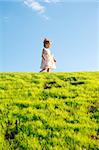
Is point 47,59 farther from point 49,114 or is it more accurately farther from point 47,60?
point 49,114

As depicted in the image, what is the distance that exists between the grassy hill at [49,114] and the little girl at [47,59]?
5.90 m

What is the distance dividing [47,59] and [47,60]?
2.4 inches

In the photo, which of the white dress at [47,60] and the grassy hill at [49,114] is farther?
the white dress at [47,60]

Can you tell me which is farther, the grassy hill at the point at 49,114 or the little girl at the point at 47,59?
the little girl at the point at 47,59

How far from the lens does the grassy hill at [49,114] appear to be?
37.0 feet

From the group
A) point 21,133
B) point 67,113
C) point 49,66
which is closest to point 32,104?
point 67,113

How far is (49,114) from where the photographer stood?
1308cm

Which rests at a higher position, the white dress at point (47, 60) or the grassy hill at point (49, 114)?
the white dress at point (47, 60)

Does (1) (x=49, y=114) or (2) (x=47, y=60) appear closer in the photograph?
(1) (x=49, y=114)

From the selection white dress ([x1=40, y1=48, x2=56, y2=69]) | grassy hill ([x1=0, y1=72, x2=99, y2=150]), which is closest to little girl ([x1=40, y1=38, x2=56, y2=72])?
white dress ([x1=40, y1=48, x2=56, y2=69])

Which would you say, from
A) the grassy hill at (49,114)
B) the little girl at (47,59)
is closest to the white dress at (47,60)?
the little girl at (47,59)

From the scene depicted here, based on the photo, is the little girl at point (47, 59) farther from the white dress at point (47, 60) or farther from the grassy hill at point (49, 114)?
the grassy hill at point (49, 114)

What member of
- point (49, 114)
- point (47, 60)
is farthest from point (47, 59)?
point (49, 114)

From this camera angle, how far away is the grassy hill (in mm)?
11273
